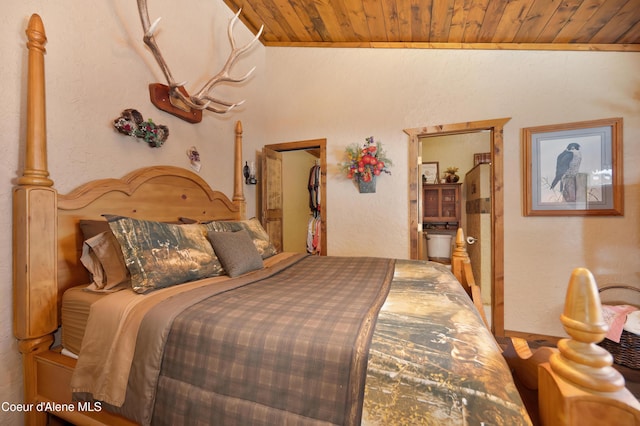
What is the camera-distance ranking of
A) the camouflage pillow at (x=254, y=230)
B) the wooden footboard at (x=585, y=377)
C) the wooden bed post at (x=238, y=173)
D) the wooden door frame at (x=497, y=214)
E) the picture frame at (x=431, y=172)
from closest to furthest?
1. the wooden footboard at (x=585, y=377)
2. the camouflage pillow at (x=254, y=230)
3. the wooden door frame at (x=497, y=214)
4. the wooden bed post at (x=238, y=173)
5. the picture frame at (x=431, y=172)

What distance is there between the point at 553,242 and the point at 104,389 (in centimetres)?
336

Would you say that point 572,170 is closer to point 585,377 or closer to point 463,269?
point 463,269

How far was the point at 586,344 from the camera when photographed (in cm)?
51

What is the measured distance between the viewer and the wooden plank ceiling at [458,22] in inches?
84.7

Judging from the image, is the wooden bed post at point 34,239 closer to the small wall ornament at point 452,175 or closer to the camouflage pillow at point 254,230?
the camouflage pillow at point 254,230

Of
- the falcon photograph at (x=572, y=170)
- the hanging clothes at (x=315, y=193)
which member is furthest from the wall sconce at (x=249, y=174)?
the falcon photograph at (x=572, y=170)

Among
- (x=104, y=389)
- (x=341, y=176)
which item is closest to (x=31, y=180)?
(x=104, y=389)

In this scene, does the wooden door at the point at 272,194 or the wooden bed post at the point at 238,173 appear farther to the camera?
the wooden door at the point at 272,194

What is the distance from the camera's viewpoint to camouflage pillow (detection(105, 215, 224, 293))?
1227 millimetres

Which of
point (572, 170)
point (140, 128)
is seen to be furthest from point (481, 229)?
point (140, 128)

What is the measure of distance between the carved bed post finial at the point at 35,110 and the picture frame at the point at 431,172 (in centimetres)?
461

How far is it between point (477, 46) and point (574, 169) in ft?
4.93

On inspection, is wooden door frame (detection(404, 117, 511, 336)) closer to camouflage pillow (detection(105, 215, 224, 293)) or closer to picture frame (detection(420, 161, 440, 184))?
picture frame (detection(420, 161, 440, 184))

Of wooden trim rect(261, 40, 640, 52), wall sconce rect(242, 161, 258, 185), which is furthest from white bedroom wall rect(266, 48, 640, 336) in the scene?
wall sconce rect(242, 161, 258, 185)
